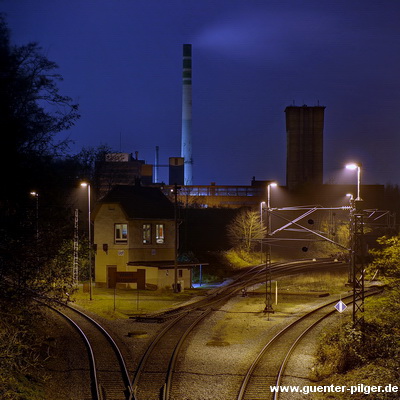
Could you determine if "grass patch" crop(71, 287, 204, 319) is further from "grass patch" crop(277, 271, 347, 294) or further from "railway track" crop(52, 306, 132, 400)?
"grass patch" crop(277, 271, 347, 294)

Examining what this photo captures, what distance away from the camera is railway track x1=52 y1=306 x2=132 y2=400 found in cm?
1370

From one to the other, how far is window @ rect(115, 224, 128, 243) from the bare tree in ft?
69.5

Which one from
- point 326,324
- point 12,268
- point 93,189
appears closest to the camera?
point 12,268

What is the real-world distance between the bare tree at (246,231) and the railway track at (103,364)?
3603cm

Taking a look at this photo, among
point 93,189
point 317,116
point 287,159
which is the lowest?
point 93,189

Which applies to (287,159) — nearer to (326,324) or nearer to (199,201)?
(199,201)

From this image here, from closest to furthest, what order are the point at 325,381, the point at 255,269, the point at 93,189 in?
the point at 325,381, the point at 255,269, the point at 93,189

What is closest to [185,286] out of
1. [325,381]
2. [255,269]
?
[255,269]

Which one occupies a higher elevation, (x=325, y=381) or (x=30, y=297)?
(x=30, y=297)

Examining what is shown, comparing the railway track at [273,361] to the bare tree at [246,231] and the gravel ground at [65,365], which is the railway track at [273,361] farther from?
the bare tree at [246,231]

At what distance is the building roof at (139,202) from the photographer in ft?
131

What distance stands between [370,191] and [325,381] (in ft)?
214

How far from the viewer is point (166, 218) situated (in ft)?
134

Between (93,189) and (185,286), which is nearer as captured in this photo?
(185,286)
